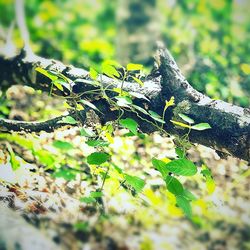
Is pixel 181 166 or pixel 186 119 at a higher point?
pixel 186 119

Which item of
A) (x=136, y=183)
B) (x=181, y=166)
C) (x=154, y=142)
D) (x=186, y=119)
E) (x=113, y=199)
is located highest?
(x=186, y=119)

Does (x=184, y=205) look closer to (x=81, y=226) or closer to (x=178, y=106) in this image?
(x=178, y=106)

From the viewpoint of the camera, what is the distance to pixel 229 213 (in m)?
2.90

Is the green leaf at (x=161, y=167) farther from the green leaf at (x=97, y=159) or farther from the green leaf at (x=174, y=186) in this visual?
the green leaf at (x=97, y=159)

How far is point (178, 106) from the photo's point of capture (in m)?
1.16

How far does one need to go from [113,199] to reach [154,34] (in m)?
2.35

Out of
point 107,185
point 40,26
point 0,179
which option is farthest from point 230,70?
point 40,26

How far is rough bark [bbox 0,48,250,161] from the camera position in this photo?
107 cm

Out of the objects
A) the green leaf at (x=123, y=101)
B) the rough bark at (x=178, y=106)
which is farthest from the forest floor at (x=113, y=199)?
the green leaf at (x=123, y=101)

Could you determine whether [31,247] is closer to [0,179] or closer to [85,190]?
[0,179]

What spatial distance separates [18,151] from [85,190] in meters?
0.47

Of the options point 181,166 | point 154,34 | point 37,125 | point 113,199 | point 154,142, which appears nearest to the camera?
point 181,166

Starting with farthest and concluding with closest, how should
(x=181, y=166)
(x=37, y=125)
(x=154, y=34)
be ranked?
(x=154, y=34), (x=37, y=125), (x=181, y=166)

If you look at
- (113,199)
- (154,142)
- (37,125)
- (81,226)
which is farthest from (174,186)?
(154,142)
